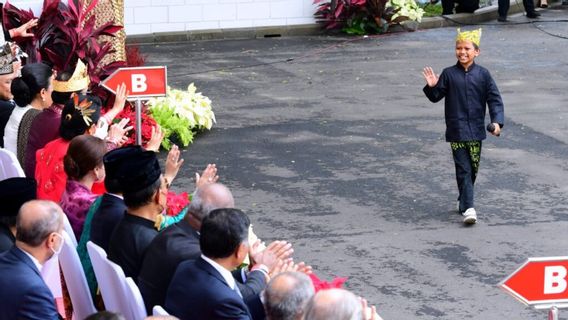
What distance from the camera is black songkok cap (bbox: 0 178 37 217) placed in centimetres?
659

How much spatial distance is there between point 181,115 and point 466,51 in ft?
12.8

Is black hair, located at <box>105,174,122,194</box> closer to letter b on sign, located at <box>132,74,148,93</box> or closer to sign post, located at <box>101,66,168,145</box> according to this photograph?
sign post, located at <box>101,66,168,145</box>

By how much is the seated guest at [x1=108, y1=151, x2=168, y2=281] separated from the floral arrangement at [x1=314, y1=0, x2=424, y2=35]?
46.9ft

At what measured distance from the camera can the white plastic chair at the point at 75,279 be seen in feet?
21.7

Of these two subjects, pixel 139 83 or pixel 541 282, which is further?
pixel 139 83

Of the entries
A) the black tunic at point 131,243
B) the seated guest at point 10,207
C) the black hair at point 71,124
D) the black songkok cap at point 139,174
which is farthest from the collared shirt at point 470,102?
the seated guest at point 10,207

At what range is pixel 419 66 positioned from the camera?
17.9 metres

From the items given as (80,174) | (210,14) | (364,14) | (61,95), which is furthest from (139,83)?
(364,14)

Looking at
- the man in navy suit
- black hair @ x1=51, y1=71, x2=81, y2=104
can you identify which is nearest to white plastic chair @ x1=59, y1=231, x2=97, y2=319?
the man in navy suit

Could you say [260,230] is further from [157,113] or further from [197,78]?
[197,78]

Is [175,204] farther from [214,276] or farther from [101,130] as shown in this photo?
A: [214,276]

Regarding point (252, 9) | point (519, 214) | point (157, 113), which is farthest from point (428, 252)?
point (252, 9)

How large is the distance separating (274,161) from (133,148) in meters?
5.73

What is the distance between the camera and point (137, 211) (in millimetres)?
6762
